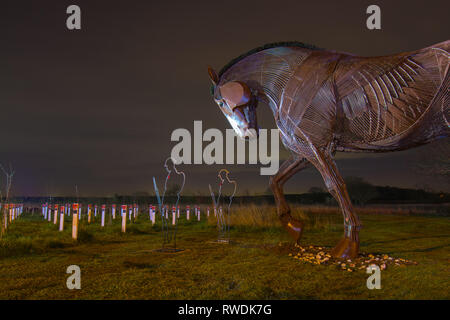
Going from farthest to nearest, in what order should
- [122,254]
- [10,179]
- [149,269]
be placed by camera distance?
[10,179] < [122,254] < [149,269]

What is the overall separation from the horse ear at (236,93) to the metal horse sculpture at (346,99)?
0.7 inches

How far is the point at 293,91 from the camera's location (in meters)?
5.32

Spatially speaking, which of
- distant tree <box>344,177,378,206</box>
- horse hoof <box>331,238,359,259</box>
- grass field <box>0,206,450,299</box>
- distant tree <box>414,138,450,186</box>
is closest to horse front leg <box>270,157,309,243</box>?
grass field <box>0,206,450,299</box>

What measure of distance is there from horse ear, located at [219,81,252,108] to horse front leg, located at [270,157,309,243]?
1.62 m

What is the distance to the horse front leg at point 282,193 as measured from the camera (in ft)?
20.6

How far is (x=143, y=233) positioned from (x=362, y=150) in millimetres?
7606

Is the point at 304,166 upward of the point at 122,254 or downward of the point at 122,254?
upward

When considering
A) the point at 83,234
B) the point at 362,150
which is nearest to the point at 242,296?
the point at 362,150

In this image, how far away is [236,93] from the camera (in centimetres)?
570

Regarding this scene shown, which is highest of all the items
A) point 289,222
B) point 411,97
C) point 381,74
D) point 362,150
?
point 381,74

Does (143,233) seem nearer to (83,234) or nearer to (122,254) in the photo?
(83,234)

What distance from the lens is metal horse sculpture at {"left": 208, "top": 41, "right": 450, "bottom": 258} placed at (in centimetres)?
490

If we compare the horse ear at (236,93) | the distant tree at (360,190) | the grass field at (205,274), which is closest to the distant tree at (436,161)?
the grass field at (205,274)

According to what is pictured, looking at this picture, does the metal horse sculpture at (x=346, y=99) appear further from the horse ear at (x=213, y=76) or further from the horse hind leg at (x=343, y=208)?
the horse ear at (x=213, y=76)
